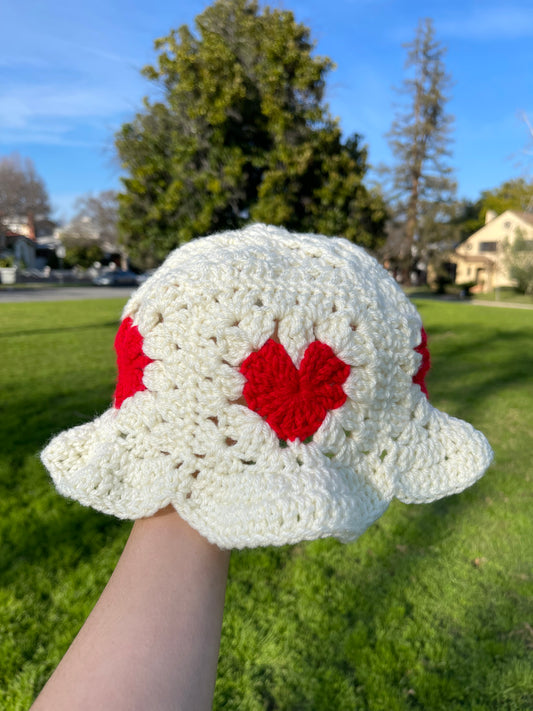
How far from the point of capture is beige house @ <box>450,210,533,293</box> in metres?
38.2

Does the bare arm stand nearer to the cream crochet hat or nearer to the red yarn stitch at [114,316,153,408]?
the cream crochet hat

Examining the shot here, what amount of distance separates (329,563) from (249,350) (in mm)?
2161

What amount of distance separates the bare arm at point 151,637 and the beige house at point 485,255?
3922cm

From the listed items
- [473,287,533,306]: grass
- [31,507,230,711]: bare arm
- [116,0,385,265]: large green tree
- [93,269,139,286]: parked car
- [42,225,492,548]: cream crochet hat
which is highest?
[116,0,385,265]: large green tree

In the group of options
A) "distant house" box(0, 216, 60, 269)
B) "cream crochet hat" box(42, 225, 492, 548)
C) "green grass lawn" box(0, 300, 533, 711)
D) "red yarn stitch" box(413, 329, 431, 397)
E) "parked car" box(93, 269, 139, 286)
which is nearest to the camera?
"cream crochet hat" box(42, 225, 492, 548)

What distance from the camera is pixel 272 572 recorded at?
2.70m

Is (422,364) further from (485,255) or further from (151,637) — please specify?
(485,255)

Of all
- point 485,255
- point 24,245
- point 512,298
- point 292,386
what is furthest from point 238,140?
point 24,245

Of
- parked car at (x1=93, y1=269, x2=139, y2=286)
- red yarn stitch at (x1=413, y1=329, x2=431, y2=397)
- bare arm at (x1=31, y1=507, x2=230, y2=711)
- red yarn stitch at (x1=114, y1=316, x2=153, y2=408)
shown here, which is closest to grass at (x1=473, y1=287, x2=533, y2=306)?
parked car at (x1=93, y1=269, x2=139, y2=286)

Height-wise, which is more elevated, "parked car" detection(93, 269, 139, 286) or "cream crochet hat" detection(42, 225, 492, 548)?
"cream crochet hat" detection(42, 225, 492, 548)

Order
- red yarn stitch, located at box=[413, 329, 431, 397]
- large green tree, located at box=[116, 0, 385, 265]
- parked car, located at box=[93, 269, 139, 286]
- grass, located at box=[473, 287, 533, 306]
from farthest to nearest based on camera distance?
parked car, located at box=[93, 269, 139, 286] → grass, located at box=[473, 287, 533, 306] → large green tree, located at box=[116, 0, 385, 265] → red yarn stitch, located at box=[413, 329, 431, 397]

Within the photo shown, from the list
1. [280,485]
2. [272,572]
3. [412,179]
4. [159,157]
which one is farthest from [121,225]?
[412,179]

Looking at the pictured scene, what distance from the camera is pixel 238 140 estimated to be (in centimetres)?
877

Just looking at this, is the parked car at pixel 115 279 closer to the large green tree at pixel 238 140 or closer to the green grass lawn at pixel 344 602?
the large green tree at pixel 238 140
